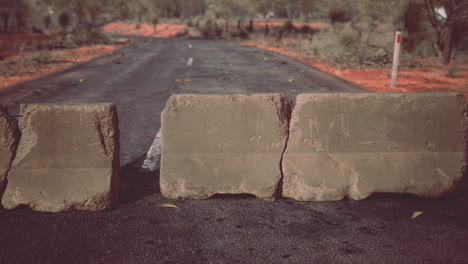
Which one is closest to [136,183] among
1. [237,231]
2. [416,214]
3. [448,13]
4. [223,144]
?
[223,144]

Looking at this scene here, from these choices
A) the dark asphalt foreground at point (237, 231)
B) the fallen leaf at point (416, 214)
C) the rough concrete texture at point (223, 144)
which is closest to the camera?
the dark asphalt foreground at point (237, 231)

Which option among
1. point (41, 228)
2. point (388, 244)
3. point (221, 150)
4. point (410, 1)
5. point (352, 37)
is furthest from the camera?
point (352, 37)

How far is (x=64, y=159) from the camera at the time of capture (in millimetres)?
3449

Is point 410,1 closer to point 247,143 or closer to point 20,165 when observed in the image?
point 247,143

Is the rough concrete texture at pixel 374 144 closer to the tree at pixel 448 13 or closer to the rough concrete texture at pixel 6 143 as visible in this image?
the rough concrete texture at pixel 6 143

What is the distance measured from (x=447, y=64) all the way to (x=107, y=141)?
16.7 m

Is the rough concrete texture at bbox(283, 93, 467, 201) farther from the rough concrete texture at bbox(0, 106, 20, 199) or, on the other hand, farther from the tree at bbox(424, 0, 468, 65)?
the tree at bbox(424, 0, 468, 65)

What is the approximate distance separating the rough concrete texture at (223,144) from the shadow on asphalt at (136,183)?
0.97ft

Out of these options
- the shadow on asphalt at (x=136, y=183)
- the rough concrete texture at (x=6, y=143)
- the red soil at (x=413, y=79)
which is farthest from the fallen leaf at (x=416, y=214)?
the red soil at (x=413, y=79)

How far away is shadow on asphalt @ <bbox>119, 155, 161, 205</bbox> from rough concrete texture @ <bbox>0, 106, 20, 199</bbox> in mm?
978

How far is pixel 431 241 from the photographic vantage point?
2.94 meters

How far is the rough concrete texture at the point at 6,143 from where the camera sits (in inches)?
133

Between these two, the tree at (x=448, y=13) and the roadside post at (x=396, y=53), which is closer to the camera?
the roadside post at (x=396, y=53)

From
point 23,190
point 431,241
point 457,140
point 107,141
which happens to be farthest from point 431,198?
point 23,190
